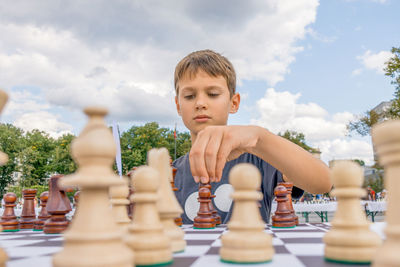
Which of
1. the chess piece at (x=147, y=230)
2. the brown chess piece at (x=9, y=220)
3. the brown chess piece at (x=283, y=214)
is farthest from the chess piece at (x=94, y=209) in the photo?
the brown chess piece at (x=9, y=220)

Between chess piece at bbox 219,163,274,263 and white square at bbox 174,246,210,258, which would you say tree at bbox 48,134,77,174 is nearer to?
white square at bbox 174,246,210,258

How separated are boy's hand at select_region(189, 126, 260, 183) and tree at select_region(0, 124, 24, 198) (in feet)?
88.0

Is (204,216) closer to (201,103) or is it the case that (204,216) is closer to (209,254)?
(209,254)

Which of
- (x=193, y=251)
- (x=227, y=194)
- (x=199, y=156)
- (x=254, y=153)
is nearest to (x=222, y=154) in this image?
(x=199, y=156)

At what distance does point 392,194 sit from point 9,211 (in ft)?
6.83

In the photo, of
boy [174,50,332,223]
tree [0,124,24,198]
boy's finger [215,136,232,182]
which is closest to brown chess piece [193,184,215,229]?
boy [174,50,332,223]

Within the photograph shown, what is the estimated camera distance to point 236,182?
844 millimetres

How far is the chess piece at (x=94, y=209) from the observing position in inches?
23.6

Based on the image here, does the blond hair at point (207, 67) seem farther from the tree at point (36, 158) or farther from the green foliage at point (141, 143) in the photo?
the tree at point (36, 158)

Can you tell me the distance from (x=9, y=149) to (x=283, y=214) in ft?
92.6

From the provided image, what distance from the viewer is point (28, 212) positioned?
79.3 inches

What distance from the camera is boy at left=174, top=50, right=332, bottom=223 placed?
5.20 feet

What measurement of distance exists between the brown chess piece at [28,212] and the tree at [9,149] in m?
25.8

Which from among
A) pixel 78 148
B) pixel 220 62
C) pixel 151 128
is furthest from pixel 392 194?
pixel 151 128
